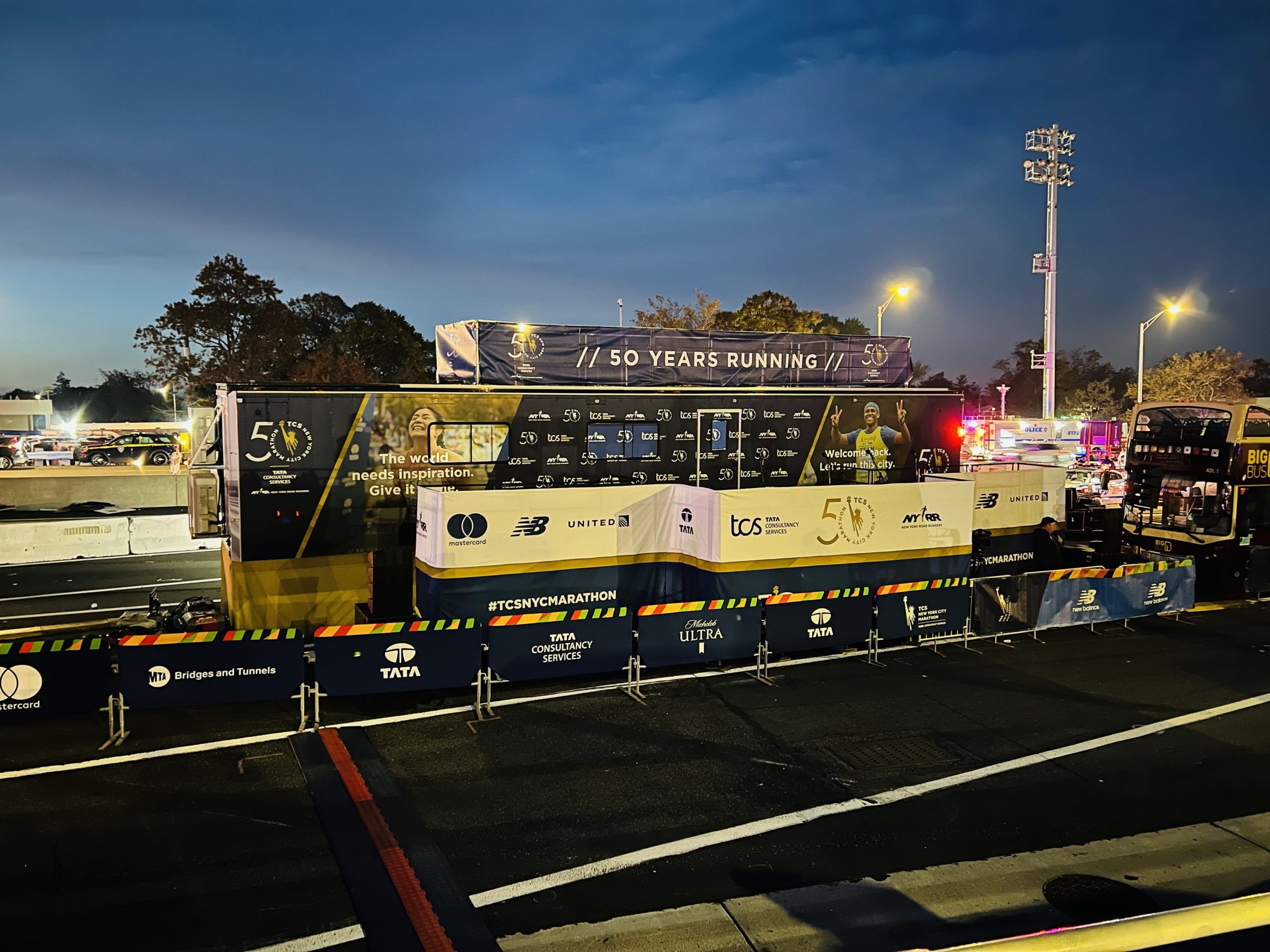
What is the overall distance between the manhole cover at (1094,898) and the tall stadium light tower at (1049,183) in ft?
159

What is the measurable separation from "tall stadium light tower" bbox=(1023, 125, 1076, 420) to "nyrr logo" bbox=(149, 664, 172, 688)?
50.4 meters

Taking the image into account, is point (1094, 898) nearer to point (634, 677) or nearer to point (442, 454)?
point (634, 677)

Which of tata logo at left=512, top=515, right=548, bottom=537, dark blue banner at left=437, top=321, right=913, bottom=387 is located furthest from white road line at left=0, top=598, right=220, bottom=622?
tata logo at left=512, top=515, right=548, bottom=537

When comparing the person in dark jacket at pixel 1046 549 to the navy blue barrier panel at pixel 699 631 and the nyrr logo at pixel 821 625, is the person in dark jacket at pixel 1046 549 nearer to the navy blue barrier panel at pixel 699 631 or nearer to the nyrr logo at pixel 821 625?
the nyrr logo at pixel 821 625

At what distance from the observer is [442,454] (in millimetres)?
15188

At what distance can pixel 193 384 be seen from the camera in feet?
181

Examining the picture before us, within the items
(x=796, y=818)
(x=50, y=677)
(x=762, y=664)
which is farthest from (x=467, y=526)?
(x=796, y=818)

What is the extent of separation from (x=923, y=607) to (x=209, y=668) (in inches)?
406

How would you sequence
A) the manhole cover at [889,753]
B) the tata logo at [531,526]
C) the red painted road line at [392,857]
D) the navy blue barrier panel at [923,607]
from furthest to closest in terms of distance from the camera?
the navy blue barrier panel at [923,607] < the tata logo at [531,526] < the manhole cover at [889,753] < the red painted road line at [392,857]

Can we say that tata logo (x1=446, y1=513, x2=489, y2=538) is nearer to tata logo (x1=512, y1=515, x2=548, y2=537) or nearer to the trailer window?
tata logo (x1=512, y1=515, x2=548, y2=537)

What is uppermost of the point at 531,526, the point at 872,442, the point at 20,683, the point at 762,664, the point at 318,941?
the point at 872,442

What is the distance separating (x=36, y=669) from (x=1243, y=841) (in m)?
12.5

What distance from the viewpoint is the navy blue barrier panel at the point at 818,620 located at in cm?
1286

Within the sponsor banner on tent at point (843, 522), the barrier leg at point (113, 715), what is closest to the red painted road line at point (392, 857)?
the barrier leg at point (113, 715)
